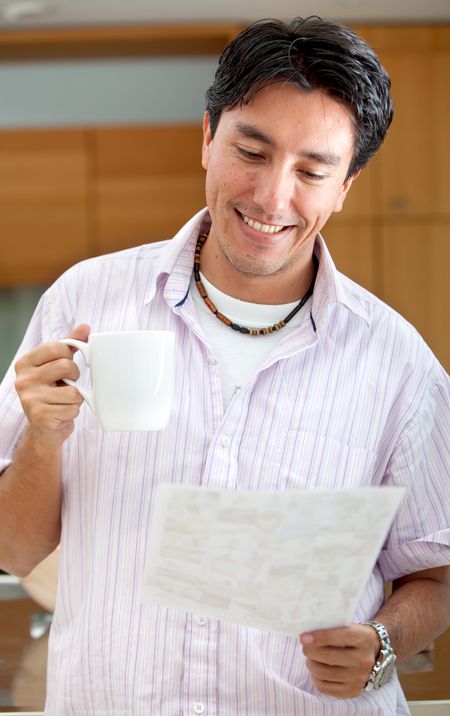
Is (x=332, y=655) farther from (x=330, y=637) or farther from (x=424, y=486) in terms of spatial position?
(x=424, y=486)

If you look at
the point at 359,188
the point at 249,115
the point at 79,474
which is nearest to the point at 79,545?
the point at 79,474

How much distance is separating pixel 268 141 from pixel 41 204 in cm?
332

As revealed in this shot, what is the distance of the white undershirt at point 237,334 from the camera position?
1.21m

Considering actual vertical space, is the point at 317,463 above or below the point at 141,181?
above

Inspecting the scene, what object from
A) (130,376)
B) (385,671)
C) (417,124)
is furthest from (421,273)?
(130,376)

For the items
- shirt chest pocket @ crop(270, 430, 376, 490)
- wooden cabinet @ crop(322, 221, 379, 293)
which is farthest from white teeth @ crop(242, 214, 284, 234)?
wooden cabinet @ crop(322, 221, 379, 293)

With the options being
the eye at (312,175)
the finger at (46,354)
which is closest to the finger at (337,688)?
the finger at (46,354)

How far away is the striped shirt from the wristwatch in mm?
79

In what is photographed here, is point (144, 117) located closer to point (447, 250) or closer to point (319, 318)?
point (447, 250)

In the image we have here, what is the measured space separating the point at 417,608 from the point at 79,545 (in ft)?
1.29

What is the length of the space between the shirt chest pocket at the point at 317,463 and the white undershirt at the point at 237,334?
0.09 metres

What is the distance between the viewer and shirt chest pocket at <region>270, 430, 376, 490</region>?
1.17 m

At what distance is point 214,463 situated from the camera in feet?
3.79

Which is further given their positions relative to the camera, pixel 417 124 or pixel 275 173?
pixel 417 124
